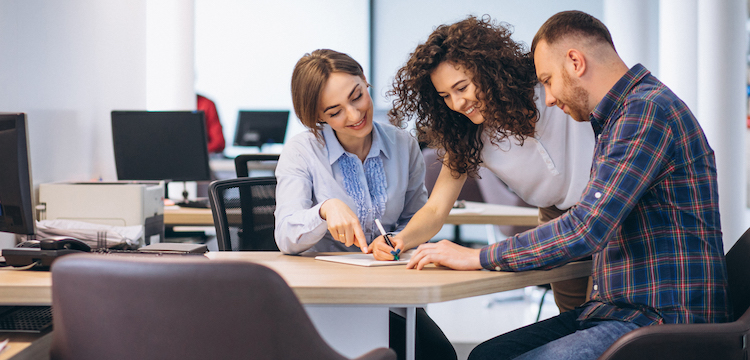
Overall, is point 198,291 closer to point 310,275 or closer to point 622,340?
point 310,275

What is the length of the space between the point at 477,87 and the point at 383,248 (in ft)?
1.74

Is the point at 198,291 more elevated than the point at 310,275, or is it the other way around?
Answer: the point at 198,291

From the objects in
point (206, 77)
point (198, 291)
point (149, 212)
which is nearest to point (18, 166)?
point (198, 291)

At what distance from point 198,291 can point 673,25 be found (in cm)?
418

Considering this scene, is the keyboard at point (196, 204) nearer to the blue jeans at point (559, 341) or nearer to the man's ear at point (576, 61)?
the blue jeans at point (559, 341)

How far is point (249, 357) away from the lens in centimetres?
83

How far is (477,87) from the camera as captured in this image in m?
1.66

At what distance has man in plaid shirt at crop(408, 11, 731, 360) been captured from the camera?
1.20 metres

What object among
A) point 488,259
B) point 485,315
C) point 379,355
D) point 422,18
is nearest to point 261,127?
point 422,18

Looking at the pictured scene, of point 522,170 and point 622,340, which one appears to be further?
point 522,170

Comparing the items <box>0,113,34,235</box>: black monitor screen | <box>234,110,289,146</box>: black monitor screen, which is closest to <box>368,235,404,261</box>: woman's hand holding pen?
<box>0,113,34,235</box>: black monitor screen

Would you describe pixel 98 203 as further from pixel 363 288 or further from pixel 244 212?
pixel 363 288

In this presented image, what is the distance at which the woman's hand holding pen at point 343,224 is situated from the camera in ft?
4.84

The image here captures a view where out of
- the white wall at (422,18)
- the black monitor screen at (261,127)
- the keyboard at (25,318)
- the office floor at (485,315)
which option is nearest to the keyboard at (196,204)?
the office floor at (485,315)
